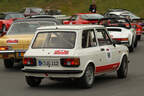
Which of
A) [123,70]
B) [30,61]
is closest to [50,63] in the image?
[30,61]

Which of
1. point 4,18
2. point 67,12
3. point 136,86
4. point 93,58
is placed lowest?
point 67,12

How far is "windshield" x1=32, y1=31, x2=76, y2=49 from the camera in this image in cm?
1130

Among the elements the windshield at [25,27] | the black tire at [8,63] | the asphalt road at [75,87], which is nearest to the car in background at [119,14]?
the windshield at [25,27]

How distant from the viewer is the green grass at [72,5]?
68.6m

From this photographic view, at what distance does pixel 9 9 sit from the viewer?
71188 mm

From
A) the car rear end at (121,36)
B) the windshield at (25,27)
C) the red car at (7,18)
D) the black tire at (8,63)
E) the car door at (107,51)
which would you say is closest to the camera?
the car door at (107,51)

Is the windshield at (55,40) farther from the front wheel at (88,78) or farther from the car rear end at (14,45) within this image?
the car rear end at (14,45)

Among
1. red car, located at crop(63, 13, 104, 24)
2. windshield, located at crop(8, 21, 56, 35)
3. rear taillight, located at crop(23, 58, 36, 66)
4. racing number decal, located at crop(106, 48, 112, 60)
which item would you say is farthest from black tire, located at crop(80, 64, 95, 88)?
red car, located at crop(63, 13, 104, 24)

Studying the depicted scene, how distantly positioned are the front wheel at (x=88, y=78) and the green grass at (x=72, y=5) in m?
54.3

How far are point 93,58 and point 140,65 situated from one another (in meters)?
6.06

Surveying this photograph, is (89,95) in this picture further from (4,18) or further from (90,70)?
(4,18)

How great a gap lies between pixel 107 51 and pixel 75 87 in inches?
52.3

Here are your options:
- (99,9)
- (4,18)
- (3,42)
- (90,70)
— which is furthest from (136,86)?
(99,9)

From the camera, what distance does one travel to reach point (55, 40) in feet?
37.6
